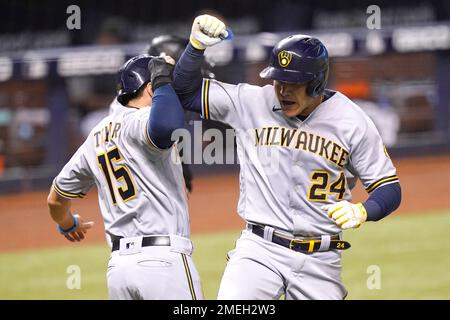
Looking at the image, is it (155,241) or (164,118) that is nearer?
(164,118)

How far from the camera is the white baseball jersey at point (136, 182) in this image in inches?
182

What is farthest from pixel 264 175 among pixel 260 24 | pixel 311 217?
pixel 260 24

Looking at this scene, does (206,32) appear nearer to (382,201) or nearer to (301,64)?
(301,64)

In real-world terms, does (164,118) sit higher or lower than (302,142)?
higher

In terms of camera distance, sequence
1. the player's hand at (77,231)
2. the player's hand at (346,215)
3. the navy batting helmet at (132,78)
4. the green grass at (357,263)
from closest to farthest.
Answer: the player's hand at (346,215) → the navy batting helmet at (132,78) → the player's hand at (77,231) → the green grass at (357,263)

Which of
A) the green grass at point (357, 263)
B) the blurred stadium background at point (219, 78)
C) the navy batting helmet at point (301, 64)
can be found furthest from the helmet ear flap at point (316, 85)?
the blurred stadium background at point (219, 78)

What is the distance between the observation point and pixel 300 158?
4625 mm

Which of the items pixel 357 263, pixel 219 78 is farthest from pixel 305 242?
pixel 219 78

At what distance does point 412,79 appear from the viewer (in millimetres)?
16484

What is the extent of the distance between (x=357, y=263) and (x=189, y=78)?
17.4 ft

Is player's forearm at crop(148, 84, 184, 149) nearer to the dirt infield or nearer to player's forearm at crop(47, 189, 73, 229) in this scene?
player's forearm at crop(47, 189, 73, 229)

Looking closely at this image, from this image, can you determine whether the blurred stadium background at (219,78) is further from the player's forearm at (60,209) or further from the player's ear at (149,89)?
the player's ear at (149,89)
